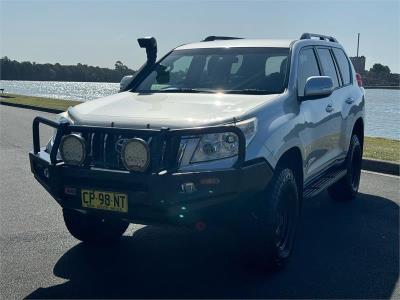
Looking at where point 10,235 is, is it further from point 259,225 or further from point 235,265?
point 259,225

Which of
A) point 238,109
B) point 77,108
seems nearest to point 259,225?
point 238,109

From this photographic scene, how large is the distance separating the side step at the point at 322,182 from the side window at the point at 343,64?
122cm

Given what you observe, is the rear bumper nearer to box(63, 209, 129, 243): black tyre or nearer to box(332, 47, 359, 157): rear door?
box(63, 209, 129, 243): black tyre

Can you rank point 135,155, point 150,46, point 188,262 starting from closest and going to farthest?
1. point 135,155
2. point 188,262
3. point 150,46

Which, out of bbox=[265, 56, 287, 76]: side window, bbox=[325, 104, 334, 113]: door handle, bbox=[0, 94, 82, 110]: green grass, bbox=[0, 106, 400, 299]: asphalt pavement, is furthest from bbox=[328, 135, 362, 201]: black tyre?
bbox=[0, 94, 82, 110]: green grass

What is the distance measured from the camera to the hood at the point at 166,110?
3846mm

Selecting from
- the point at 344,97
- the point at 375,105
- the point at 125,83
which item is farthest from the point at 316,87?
the point at 375,105

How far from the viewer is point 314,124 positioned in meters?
4.98

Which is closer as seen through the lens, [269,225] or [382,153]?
[269,225]

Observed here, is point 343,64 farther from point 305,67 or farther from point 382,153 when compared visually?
point 382,153

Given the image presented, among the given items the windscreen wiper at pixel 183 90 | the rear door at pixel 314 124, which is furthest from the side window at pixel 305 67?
the windscreen wiper at pixel 183 90

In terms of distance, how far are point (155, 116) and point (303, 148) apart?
1.45 metres

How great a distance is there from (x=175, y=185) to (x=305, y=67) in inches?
93.6

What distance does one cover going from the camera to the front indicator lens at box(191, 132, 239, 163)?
3693 millimetres
